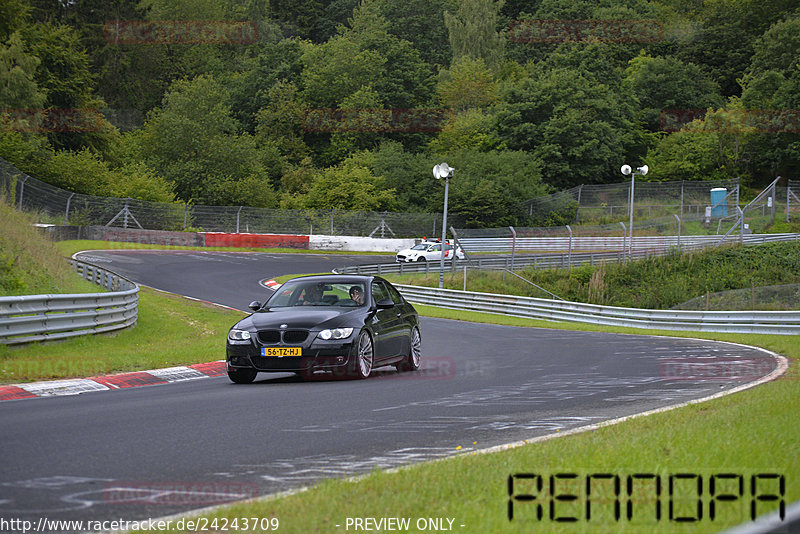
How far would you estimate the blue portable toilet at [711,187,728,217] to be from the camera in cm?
5472

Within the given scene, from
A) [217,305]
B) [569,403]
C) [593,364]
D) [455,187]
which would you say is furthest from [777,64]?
[569,403]

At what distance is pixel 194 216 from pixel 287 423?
4684cm

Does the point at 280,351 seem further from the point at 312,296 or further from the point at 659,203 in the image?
the point at 659,203

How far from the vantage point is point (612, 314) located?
28.6 m

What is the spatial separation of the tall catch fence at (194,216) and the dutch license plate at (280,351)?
114ft

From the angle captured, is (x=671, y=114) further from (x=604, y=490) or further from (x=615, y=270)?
(x=604, y=490)

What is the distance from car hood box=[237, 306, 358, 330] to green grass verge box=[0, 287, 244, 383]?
245cm

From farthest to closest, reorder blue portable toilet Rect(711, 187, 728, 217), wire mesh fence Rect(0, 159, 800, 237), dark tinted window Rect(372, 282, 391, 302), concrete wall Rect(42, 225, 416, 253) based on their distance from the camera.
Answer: blue portable toilet Rect(711, 187, 728, 217), wire mesh fence Rect(0, 159, 800, 237), concrete wall Rect(42, 225, 416, 253), dark tinted window Rect(372, 282, 391, 302)

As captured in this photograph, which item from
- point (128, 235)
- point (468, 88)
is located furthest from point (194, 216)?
point (468, 88)
